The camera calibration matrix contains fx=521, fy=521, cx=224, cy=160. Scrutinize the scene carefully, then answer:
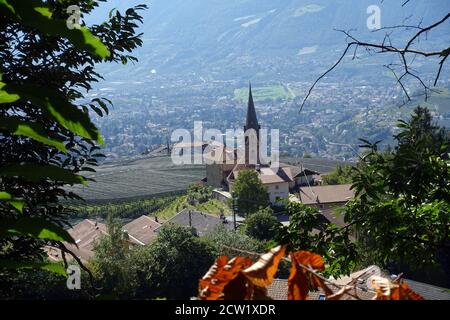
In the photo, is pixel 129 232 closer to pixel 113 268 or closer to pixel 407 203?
pixel 113 268

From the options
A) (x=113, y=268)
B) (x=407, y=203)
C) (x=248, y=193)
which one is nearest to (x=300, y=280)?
(x=407, y=203)

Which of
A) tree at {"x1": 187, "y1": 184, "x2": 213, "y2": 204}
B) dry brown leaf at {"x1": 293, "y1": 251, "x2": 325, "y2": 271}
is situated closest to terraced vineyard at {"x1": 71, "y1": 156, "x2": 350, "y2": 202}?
tree at {"x1": 187, "y1": 184, "x2": 213, "y2": 204}

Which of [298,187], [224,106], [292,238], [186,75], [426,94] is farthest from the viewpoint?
[186,75]

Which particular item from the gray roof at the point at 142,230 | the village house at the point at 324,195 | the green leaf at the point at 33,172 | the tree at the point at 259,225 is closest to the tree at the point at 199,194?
the village house at the point at 324,195

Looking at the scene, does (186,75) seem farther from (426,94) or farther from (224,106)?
(426,94)

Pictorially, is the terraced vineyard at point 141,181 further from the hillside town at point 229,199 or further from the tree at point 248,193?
the tree at point 248,193

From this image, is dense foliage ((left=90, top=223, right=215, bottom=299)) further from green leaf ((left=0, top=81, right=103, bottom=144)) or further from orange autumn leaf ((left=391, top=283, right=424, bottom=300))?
orange autumn leaf ((left=391, top=283, right=424, bottom=300))
